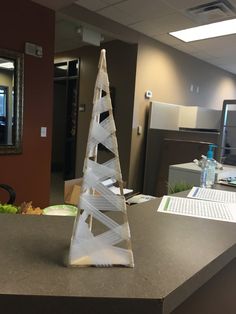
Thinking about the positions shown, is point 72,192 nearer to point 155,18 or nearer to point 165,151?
point 155,18

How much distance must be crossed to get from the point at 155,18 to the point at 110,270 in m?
3.62

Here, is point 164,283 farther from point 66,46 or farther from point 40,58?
point 66,46

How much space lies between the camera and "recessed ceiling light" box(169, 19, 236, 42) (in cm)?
370

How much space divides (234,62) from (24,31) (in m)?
4.15

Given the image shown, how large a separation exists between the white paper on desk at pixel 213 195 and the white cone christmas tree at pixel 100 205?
0.87m

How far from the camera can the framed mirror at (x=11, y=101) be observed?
290 centimetres

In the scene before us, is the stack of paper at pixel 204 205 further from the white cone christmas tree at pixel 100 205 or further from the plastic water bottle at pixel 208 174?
the white cone christmas tree at pixel 100 205

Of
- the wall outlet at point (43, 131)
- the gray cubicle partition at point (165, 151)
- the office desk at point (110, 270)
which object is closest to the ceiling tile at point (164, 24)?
the gray cubicle partition at point (165, 151)

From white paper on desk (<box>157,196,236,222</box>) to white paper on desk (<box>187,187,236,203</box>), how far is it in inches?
3.4

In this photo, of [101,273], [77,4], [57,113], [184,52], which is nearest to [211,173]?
[101,273]

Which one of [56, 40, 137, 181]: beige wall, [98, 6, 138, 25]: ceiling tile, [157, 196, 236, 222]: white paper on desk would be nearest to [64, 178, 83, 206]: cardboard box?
[157, 196, 236, 222]: white paper on desk

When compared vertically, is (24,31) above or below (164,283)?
above

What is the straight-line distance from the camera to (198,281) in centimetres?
65

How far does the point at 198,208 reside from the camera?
123 cm
